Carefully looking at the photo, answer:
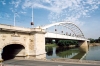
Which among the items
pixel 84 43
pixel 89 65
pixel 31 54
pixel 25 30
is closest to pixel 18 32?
pixel 25 30

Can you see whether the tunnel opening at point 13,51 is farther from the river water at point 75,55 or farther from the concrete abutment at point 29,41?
the river water at point 75,55

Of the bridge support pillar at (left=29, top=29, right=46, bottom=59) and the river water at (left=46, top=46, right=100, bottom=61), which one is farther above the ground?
the bridge support pillar at (left=29, top=29, right=46, bottom=59)

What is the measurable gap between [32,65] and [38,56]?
8.40 metres

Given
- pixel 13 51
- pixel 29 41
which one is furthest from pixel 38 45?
pixel 13 51

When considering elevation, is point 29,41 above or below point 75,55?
A: above

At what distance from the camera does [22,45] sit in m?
25.8

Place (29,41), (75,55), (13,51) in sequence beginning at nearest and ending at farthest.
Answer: (29,41), (13,51), (75,55)

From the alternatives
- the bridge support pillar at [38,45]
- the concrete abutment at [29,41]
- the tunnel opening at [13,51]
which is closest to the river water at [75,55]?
the bridge support pillar at [38,45]

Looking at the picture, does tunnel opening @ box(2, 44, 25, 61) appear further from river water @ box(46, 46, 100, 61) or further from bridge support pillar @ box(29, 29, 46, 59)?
river water @ box(46, 46, 100, 61)

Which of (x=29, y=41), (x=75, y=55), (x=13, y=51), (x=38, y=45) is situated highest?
(x=29, y=41)

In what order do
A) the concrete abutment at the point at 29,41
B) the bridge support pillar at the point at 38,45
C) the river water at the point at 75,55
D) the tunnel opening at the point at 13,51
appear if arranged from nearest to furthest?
the concrete abutment at the point at 29,41 < the bridge support pillar at the point at 38,45 < the tunnel opening at the point at 13,51 < the river water at the point at 75,55

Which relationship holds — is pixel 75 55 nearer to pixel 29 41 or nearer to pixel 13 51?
pixel 29 41

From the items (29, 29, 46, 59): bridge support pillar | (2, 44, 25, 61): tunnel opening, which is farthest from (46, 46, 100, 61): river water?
(2, 44, 25, 61): tunnel opening

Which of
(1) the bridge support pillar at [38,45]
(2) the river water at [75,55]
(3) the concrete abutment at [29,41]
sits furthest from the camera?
(2) the river water at [75,55]
